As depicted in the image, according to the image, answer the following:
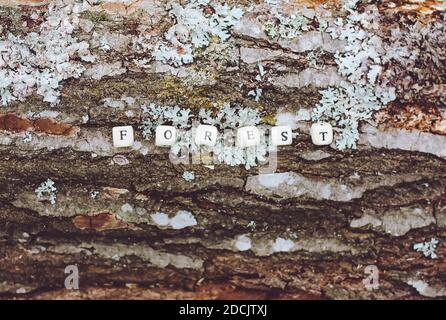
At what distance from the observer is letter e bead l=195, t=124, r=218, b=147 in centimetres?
249

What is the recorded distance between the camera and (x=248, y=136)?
248 cm

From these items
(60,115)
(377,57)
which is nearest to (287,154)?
(377,57)

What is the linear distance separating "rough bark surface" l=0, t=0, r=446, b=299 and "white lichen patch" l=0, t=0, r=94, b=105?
0.14ft

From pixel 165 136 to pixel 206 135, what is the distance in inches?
6.5

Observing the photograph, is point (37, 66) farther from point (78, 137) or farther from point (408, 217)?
point (408, 217)

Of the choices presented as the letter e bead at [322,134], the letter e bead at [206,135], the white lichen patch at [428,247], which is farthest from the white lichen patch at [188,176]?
the white lichen patch at [428,247]

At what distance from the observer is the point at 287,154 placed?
252 centimetres

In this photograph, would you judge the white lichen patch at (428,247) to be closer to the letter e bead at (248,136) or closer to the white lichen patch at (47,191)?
the letter e bead at (248,136)

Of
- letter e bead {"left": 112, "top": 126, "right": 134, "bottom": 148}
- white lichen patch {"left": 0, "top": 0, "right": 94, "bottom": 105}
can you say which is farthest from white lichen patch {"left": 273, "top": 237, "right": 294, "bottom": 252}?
white lichen patch {"left": 0, "top": 0, "right": 94, "bottom": 105}

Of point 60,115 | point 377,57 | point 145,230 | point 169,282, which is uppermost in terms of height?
point 377,57

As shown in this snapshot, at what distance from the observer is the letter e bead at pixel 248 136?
2.48m

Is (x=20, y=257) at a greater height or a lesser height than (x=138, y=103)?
lesser

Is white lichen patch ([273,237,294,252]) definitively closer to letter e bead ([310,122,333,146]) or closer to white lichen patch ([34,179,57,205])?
letter e bead ([310,122,333,146])

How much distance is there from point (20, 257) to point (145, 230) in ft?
1.71
